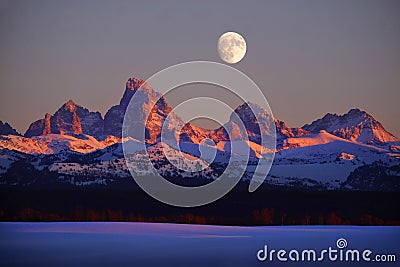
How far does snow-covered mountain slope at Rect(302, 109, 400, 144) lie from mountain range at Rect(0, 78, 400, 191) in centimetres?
3

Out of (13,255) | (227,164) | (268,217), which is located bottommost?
(13,255)

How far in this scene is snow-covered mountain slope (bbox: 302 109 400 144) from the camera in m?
20.3

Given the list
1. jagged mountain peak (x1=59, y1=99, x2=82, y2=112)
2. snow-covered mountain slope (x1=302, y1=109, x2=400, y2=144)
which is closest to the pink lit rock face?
jagged mountain peak (x1=59, y1=99, x2=82, y2=112)

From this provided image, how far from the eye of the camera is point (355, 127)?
938 inches

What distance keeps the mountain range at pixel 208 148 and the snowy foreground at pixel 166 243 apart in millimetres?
1669

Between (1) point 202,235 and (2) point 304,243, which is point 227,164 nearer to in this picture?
(1) point 202,235

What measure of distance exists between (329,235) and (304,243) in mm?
1173

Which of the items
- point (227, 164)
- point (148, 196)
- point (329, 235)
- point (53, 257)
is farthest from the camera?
point (227, 164)

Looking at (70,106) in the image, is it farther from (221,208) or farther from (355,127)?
(355,127)

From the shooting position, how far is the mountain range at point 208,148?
21.0 m

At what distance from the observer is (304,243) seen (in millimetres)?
18719

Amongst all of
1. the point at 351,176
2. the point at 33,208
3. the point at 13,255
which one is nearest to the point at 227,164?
the point at 351,176

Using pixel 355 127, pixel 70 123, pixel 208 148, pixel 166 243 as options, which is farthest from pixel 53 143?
pixel 355 127

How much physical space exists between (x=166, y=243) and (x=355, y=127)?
794 cm
